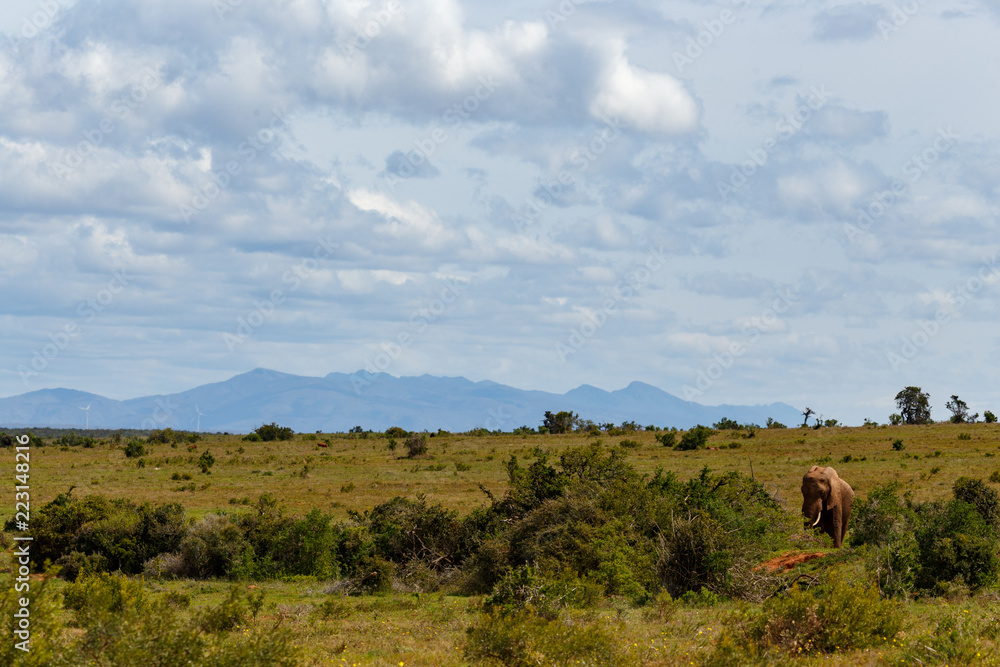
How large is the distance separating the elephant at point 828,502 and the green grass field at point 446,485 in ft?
4.94

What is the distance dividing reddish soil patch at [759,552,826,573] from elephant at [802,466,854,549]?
4.24 meters

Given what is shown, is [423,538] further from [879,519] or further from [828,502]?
[879,519]

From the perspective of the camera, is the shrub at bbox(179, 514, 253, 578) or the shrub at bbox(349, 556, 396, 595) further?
the shrub at bbox(179, 514, 253, 578)

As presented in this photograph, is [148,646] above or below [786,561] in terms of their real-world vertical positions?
below

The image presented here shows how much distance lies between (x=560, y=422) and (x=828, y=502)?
7368 centimetres

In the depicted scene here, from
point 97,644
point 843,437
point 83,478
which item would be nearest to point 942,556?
point 97,644

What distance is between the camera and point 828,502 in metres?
24.9

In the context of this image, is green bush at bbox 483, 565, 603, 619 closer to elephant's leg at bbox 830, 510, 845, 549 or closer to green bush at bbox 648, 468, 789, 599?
green bush at bbox 648, 468, 789, 599

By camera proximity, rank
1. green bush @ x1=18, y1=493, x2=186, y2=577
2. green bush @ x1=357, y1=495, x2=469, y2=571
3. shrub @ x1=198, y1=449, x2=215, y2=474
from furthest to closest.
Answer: shrub @ x1=198, y1=449, x2=215, y2=474
green bush @ x1=18, y1=493, x2=186, y2=577
green bush @ x1=357, y1=495, x2=469, y2=571

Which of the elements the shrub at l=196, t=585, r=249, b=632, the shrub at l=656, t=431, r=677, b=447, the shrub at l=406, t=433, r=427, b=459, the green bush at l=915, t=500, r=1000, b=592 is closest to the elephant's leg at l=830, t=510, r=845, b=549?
the green bush at l=915, t=500, r=1000, b=592

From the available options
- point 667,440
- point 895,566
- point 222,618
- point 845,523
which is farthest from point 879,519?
point 667,440

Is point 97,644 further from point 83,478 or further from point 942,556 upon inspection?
point 83,478

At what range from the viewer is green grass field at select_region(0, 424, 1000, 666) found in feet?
43.7

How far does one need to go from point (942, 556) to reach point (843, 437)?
55.1 metres
